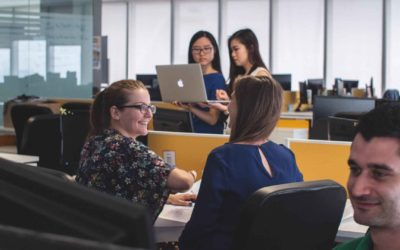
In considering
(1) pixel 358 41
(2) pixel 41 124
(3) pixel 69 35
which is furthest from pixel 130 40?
(2) pixel 41 124

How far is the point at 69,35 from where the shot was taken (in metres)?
6.85

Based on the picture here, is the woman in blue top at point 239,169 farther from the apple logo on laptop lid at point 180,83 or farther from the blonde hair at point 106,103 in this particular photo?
the apple logo on laptop lid at point 180,83

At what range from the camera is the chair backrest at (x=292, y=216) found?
181cm

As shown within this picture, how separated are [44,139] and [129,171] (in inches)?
103

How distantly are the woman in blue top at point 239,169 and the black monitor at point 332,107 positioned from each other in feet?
4.03

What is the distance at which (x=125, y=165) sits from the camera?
2.32 metres

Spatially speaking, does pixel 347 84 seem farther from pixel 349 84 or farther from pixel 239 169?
pixel 239 169

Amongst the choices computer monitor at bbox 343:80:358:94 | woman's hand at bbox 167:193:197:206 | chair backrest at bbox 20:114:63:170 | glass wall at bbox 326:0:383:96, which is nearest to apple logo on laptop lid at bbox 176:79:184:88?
chair backrest at bbox 20:114:63:170

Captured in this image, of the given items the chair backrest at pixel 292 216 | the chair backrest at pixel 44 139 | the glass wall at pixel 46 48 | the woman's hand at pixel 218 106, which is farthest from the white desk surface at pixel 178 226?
the glass wall at pixel 46 48

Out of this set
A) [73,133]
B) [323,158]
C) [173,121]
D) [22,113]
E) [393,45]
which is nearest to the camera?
[323,158]

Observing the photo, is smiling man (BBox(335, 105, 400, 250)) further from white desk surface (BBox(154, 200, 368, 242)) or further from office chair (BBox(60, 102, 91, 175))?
office chair (BBox(60, 102, 91, 175))

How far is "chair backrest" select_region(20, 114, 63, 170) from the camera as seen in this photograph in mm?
4680

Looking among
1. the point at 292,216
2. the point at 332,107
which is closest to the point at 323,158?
the point at 292,216

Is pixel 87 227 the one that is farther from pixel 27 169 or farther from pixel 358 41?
pixel 358 41
